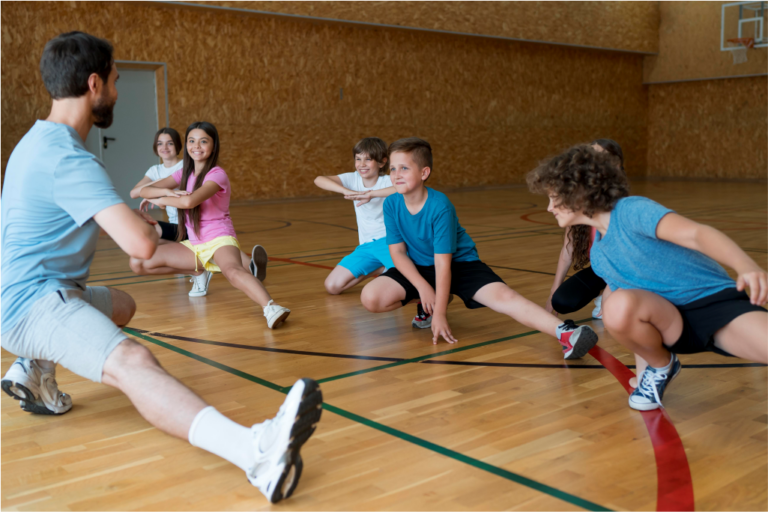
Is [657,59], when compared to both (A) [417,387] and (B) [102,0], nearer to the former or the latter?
(B) [102,0]

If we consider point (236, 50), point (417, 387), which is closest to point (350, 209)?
point (236, 50)

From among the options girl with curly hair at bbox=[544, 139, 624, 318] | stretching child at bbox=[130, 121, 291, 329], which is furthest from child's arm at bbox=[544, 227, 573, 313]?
stretching child at bbox=[130, 121, 291, 329]

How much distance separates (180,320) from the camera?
3.05m

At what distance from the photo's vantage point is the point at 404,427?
1.79m

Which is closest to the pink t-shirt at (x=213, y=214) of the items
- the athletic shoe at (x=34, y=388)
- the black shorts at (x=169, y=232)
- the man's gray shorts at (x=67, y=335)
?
the black shorts at (x=169, y=232)

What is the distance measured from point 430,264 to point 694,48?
12268 millimetres

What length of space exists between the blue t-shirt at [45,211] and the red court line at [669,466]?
1316mm

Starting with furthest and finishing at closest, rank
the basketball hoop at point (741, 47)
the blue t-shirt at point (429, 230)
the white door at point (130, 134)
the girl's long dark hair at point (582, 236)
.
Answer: the basketball hoop at point (741, 47) < the white door at point (130, 134) < the girl's long dark hair at point (582, 236) < the blue t-shirt at point (429, 230)

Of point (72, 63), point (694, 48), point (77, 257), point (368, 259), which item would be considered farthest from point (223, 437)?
point (694, 48)

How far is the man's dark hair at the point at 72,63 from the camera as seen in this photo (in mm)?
1641

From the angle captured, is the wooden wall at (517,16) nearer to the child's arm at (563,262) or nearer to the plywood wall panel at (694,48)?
the plywood wall panel at (694,48)

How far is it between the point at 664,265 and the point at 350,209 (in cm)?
704

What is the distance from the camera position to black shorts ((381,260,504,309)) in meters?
2.66

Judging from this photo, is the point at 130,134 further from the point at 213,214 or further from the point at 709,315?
the point at 709,315
